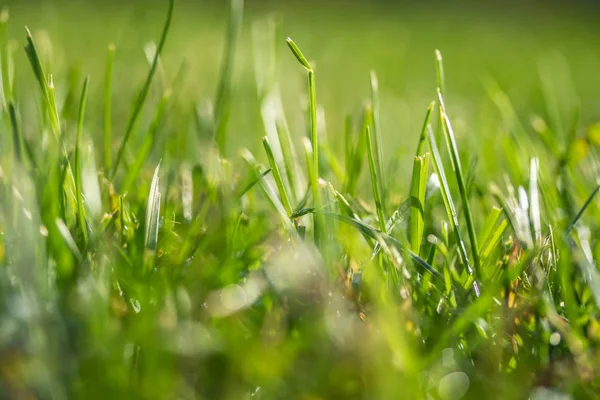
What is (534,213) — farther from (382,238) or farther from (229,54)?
(229,54)

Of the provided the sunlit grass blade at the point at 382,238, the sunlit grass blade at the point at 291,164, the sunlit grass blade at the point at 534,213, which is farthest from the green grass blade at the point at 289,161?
the sunlit grass blade at the point at 534,213

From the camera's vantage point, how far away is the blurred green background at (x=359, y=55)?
1.40 metres

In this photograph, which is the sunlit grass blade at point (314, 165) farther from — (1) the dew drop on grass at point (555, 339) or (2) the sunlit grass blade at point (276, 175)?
(1) the dew drop on grass at point (555, 339)

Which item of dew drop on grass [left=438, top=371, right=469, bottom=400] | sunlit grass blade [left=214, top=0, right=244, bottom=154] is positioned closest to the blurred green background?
sunlit grass blade [left=214, top=0, right=244, bottom=154]

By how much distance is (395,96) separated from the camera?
6.18 ft

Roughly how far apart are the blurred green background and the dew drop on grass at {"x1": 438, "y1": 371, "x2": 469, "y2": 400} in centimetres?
47

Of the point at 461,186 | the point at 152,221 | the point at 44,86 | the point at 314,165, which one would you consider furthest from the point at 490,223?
the point at 44,86

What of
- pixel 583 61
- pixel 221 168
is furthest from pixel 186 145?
pixel 583 61

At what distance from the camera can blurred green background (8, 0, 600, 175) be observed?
1.40m

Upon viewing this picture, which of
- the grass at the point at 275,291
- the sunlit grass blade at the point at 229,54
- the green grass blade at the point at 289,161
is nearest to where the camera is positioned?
the grass at the point at 275,291

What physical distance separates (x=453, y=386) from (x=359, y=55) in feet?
7.67

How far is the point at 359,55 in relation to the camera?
2.63 meters

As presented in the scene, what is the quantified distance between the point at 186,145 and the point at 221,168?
0.90 feet

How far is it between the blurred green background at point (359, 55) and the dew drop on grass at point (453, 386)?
1.55 feet
